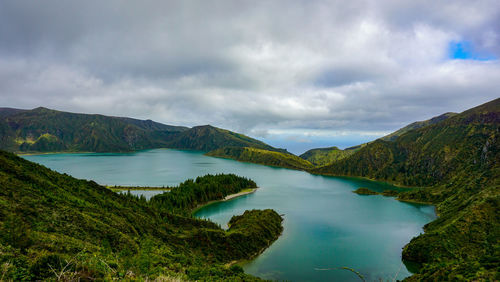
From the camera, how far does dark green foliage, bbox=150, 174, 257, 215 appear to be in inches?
3462

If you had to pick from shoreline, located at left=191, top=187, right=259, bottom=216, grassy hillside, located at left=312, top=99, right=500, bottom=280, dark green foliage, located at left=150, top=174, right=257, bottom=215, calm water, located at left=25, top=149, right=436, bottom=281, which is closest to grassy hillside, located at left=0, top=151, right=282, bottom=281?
calm water, located at left=25, top=149, right=436, bottom=281

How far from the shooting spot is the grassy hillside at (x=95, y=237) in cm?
1444

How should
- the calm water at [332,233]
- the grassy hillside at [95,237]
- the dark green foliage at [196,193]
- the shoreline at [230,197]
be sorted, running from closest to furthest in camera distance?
1. the grassy hillside at [95,237]
2. the calm water at [332,233]
3. the dark green foliage at [196,193]
4. the shoreline at [230,197]

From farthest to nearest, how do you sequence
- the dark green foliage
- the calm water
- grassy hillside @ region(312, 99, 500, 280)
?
the dark green foliage → the calm water → grassy hillside @ region(312, 99, 500, 280)

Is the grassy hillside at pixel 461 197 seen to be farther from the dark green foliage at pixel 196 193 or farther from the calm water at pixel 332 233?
the dark green foliage at pixel 196 193

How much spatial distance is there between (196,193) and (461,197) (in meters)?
107

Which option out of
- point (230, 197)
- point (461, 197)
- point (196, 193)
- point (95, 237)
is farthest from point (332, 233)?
point (95, 237)

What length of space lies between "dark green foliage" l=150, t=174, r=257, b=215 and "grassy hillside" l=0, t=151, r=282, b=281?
26.4 m

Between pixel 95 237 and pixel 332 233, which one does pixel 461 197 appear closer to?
pixel 332 233

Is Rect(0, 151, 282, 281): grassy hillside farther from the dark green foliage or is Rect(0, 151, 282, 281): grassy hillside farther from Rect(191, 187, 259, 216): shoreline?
A: Rect(191, 187, 259, 216): shoreline

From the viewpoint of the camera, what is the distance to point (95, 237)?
103 ft

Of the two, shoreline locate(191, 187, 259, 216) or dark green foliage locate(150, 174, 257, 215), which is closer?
dark green foliage locate(150, 174, 257, 215)

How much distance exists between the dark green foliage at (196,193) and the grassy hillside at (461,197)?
68.2 metres

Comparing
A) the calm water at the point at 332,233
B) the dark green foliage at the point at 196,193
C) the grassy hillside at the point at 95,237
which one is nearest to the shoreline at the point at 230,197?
the dark green foliage at the point at 196,193
